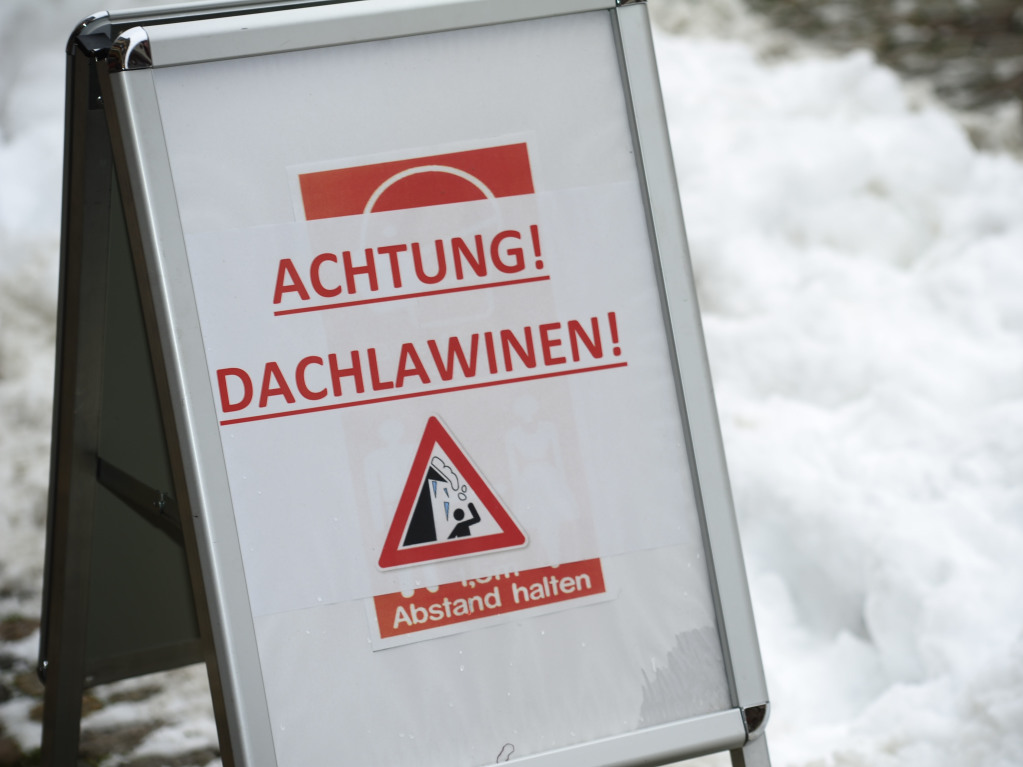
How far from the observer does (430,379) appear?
4.03ft

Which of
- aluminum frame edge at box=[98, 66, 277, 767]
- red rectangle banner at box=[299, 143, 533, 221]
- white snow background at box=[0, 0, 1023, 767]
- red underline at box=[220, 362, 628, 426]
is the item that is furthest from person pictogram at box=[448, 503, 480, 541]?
white snow background at box=[0, 0, 1023, 767]

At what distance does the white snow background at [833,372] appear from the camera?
2135mm

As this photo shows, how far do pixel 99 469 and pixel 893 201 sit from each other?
2.58 meters

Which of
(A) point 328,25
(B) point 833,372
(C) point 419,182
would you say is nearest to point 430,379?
(C) point 419,182

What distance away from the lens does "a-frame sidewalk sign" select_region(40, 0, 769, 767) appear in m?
1.16

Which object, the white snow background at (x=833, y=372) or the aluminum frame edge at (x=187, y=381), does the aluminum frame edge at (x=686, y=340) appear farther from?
the white snow background at (x=833, y=372)

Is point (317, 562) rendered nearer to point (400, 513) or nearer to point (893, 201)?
point (400, 513)

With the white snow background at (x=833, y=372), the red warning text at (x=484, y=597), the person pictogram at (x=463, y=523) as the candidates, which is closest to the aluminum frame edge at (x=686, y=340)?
the red warning text at (x=484, y=597)

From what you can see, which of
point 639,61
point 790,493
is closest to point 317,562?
point 639,61

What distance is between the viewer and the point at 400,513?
47.7 inches

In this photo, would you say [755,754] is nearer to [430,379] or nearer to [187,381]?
[430,379]

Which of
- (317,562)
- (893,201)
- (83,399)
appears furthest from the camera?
(893,201)

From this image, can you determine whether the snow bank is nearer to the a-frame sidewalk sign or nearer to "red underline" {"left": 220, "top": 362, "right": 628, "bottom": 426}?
the a-frame sidewalk sign

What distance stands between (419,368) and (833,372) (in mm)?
1909
